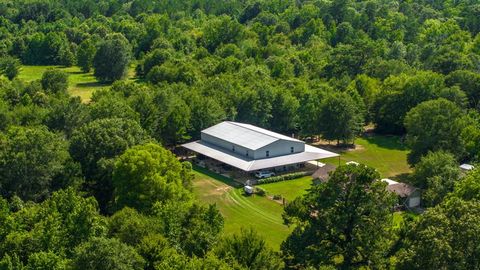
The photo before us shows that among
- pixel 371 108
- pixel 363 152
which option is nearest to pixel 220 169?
pixel 363 152

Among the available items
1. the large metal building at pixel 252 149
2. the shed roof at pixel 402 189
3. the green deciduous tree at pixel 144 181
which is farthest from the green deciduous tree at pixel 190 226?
the large metal building at pixel 252 149

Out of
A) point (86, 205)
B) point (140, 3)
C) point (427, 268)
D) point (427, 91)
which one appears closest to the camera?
point (427, 268)

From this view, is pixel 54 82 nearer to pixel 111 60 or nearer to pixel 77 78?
pixel 111 60

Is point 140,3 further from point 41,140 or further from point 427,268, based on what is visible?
point 427,268

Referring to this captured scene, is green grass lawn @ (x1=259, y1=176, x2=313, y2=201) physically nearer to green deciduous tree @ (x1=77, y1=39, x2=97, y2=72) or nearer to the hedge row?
the hedge row

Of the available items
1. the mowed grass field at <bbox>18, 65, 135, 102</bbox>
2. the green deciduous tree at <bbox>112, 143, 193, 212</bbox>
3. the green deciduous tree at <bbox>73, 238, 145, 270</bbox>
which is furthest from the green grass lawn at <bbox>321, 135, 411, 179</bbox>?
the mowed grass field at <bbox>18, 65, 135, 102</bbox>

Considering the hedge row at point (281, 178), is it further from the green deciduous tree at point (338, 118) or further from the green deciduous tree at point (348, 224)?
the green deciduous tree at point (348, 224)
